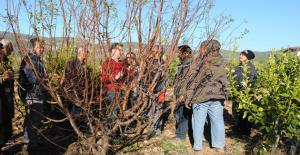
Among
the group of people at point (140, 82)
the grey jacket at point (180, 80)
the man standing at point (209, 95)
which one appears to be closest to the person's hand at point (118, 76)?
the group of people at point (140, 82)

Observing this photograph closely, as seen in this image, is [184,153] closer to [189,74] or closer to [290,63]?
[189,74]

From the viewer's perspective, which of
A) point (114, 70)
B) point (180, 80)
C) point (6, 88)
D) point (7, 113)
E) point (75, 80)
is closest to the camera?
point (114, 70)

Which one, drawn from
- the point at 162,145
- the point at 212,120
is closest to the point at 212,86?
the point at 212,120

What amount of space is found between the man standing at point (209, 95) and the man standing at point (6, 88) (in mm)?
2384

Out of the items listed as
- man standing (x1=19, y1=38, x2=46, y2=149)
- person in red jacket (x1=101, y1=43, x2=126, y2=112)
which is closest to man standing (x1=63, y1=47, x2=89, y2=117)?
person in red jacket (x1=101, y1=43, x2=126, y2=112)

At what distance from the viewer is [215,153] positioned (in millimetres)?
5180

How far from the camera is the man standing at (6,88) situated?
4.12m

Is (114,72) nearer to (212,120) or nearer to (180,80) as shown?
(180,80)

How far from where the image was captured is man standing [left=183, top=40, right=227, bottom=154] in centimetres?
432

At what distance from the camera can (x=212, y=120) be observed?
5176 millimetres

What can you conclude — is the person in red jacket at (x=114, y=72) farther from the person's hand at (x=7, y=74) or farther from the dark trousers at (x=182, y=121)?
the dark trousers at (x=182, y=121)

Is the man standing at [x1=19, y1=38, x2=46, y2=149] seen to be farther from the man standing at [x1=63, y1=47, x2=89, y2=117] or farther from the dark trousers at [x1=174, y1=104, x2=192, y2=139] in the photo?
the dark trousers at [x1=174, y1=104, x2=192, y2=139]

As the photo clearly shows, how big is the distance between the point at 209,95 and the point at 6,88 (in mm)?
2926

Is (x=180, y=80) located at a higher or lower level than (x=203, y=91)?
higher
